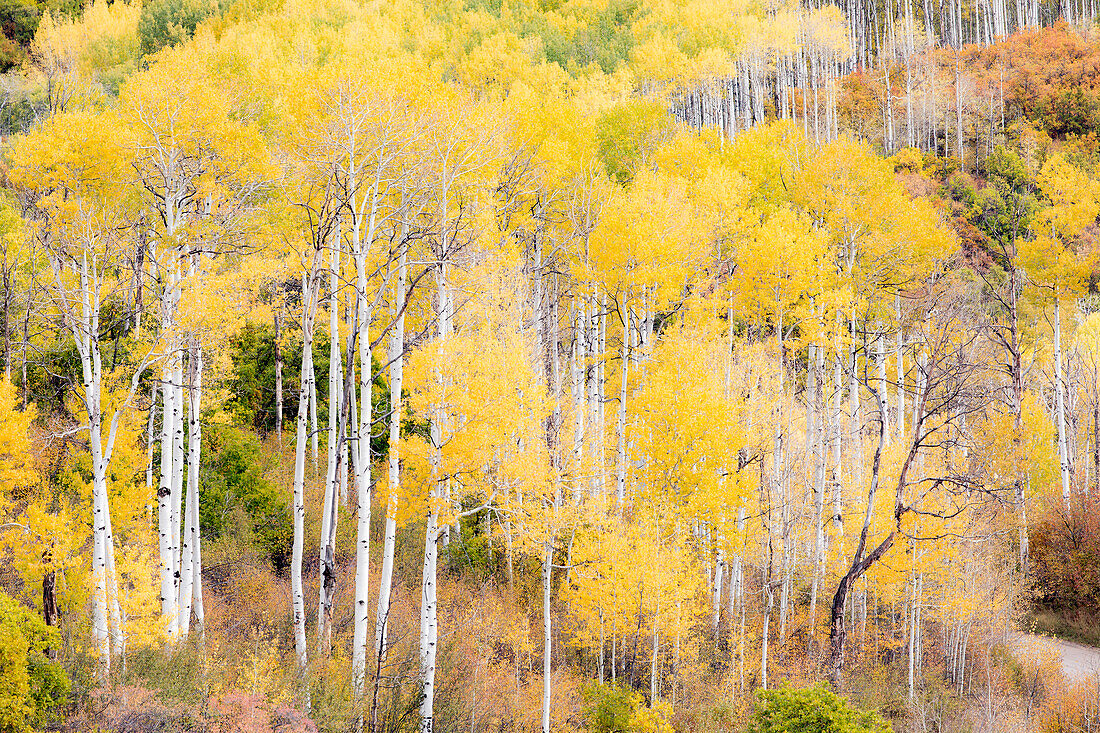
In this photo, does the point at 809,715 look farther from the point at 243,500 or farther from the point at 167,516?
the point at 243,500

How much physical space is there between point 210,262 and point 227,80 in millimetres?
5911

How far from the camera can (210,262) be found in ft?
43.2

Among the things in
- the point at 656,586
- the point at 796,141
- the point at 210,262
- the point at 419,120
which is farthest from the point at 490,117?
the point at 796,141

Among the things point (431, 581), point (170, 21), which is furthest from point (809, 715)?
point (170, 21)

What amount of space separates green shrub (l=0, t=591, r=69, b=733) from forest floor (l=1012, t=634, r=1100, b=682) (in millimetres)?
21233

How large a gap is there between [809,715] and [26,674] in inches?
406

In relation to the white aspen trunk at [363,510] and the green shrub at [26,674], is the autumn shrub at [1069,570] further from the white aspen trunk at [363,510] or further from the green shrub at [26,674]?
the green shrub at [26,674]

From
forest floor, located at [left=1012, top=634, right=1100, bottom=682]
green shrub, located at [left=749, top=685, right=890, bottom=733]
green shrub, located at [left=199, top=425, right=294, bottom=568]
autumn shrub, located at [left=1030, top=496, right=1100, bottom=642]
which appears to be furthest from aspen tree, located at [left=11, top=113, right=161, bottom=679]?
autumn shrub, located at [left=1030, top=496, right=1100, bottom=642]

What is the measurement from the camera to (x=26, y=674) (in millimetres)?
9484

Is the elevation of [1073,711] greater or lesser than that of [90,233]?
lesser

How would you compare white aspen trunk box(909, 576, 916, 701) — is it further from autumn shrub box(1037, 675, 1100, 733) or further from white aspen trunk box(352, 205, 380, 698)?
white aspen trunk box(352, 205, 380, 698)

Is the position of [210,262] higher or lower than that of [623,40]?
lower

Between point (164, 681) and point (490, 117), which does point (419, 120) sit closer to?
point (490, 117)

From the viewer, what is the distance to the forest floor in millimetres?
18977
